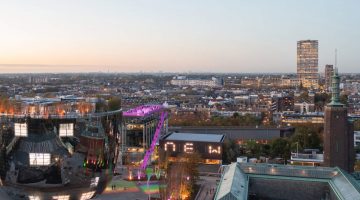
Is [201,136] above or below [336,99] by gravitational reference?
below

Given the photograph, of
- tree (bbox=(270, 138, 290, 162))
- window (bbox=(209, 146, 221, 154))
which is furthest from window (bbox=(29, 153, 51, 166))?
tree (bbox=(270, 138, 290, 162))

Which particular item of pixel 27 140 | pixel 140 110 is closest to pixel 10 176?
pixel 27 140

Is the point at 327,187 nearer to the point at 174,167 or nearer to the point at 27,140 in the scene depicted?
the point at 174,167

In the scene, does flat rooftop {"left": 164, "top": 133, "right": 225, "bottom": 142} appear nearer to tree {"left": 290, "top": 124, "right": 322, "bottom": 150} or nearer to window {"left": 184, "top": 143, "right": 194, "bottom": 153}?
window {"left": 184, "top": 143, "right": 194, "bottom": 153}

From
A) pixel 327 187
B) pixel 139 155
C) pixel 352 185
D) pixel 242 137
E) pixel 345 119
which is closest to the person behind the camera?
pixel 352 185

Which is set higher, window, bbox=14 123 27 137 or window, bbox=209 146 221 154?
window, bbox=14 123 27 137

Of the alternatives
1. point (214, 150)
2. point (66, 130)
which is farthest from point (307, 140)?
point (66, 130)

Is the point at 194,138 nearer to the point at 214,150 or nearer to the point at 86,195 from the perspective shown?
the point at 214,150

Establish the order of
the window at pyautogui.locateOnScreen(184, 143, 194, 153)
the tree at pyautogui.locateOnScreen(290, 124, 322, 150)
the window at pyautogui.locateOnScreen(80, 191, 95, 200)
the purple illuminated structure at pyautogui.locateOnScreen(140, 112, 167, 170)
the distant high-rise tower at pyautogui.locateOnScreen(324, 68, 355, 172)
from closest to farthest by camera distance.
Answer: the window at pyautogui.locateOnScreen(80, 191, 95, 200) < the distant high-rise tower at pyautogui.locateOnScreen(324, 68, 355, 172) < the purple illuminated structure at pyautogui.locateOnScreen(140, 112, 167, 170) < the window at pyautogui.locateOnScreen(184, 143, 194, 153) < the tree at pyautogui.locateOnScreen(290, 124, 322, 150)
